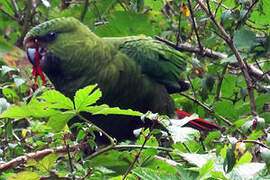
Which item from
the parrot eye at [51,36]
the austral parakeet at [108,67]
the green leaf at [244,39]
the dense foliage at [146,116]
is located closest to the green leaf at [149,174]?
the dense foliage at [146,116]

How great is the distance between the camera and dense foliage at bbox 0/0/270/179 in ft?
3.08

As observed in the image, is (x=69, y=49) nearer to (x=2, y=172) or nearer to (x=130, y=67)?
(x=130, y=67)

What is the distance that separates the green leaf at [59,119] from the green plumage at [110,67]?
2.69 feet

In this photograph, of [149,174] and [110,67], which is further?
[110,67]

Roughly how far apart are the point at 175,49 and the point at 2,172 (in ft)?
4.60

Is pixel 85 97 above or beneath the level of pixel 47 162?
above

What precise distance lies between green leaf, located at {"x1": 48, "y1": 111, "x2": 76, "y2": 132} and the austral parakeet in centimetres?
80

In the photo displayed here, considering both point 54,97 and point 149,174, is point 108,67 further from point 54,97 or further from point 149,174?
point 149,174

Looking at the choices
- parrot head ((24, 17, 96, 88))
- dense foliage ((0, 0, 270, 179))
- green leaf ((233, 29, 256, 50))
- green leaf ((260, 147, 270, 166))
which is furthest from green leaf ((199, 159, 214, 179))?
parrot head ((24, 17, 96, 88))

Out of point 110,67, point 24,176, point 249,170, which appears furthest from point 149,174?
point 110,67

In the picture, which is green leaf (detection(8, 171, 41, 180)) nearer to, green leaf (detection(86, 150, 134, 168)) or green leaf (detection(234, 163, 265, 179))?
green leaf (detection(86, 150, 134, 168))

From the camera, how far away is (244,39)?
4.84ft

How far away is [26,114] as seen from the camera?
99 cm

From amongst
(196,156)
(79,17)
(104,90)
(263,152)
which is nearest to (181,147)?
(196,156)
